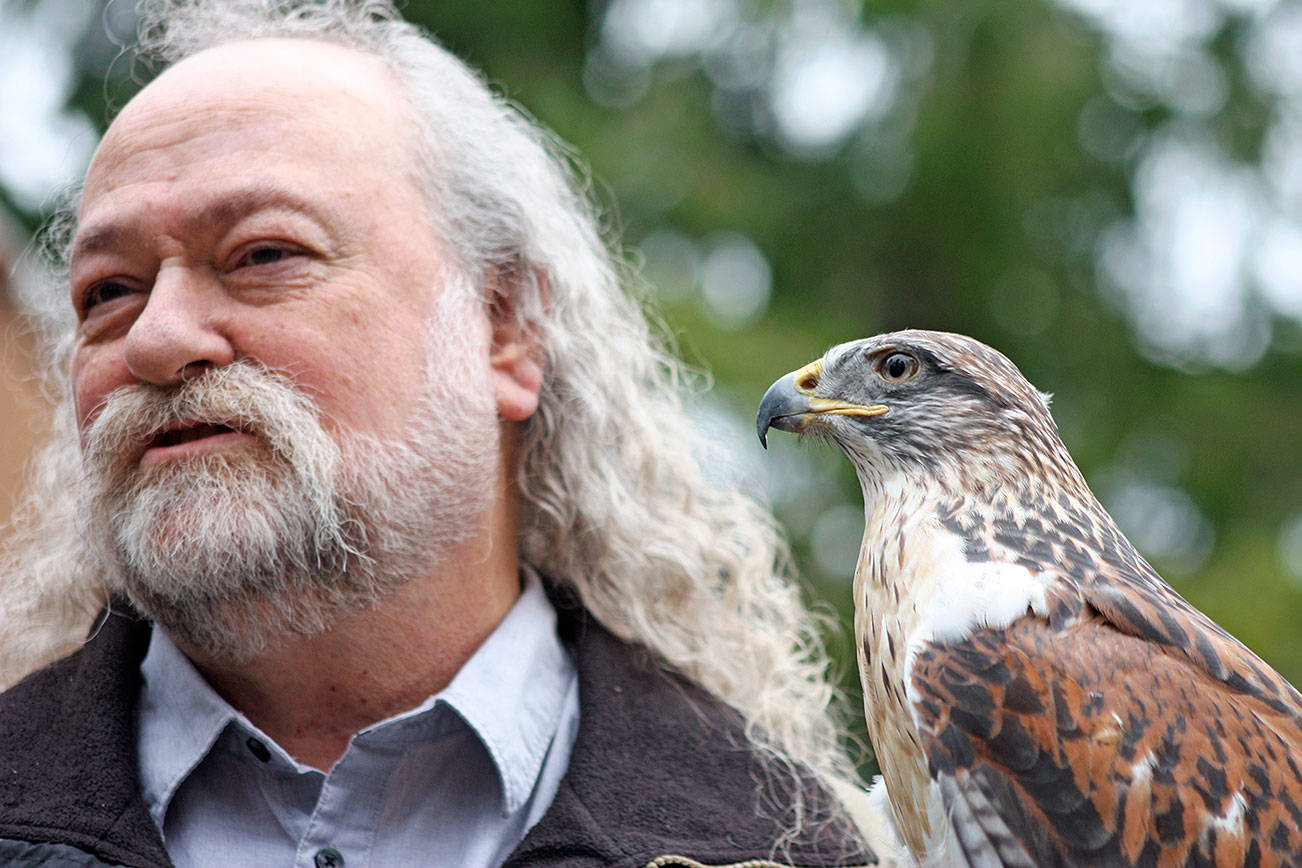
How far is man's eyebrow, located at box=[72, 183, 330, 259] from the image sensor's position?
2354mm

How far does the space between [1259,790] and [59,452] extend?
8.81 feet

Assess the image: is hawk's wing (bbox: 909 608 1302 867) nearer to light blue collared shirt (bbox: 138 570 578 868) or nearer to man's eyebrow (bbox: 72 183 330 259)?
Result: light blue collared shirt (bbox: 138 570 578 868)

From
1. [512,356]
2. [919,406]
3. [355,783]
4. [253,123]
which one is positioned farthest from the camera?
[512,356]

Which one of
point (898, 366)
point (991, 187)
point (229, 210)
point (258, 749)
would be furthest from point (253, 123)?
point (991, 187)

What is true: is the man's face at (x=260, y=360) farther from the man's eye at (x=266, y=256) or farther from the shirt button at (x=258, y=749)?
the shirt button at (x=258, y=749)

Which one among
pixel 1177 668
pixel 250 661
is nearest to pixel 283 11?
pixel 250 661

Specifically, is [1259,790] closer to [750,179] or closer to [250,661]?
[250,661]

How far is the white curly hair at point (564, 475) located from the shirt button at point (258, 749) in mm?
734

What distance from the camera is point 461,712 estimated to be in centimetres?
235

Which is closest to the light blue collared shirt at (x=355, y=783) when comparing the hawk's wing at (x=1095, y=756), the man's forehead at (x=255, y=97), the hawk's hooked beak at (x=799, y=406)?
the hawk's hooked beak at (x=799, y=406)

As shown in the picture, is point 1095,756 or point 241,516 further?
point 241,516

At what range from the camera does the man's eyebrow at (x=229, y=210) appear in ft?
7.72

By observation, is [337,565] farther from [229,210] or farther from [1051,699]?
[1051,699]

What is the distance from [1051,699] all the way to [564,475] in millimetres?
1523
